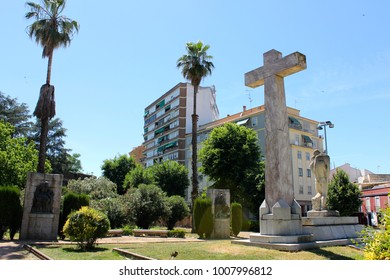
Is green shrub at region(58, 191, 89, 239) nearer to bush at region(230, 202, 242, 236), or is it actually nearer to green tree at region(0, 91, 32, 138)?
bush at region(230, 202, 242, 236)

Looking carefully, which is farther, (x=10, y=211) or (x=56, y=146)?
(x=56, y=146)

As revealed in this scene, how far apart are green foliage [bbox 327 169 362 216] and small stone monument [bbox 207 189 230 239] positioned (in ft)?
52.8

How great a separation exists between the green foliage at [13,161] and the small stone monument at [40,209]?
11.2m

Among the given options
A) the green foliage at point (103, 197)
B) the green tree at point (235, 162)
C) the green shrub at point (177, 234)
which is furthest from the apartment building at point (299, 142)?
the green shrub at point (177, 234)

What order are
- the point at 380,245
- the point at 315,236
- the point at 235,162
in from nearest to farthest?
the point at 380,245
the point at 315,236
the point at 235,162

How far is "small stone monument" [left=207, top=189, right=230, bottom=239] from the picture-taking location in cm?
1909

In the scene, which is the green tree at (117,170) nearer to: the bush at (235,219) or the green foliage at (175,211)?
the green foliage at (175,211)

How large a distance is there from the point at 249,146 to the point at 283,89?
24.9 metres

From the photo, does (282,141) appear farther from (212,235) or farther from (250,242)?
(212,235)

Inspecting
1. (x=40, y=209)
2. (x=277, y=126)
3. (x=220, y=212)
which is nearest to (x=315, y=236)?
(x=277, y=126)

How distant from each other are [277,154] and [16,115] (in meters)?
48.7

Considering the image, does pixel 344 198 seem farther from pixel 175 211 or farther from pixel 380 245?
pixel 380 245

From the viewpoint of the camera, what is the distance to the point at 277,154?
1045 cm

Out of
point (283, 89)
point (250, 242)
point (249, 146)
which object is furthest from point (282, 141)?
point (249, 146)
